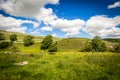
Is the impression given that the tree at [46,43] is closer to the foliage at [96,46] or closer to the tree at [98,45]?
the foliage at [96,46]

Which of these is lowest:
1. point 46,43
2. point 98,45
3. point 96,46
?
point 96,46

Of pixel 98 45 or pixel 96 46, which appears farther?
pixel 96 46

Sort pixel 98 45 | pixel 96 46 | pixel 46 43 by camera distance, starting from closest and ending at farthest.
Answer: pixel 98 45, pixel 96 46, pixel 46 43

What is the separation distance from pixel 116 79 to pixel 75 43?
101 m

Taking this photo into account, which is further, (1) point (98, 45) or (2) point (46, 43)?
(2) point (46, 43)

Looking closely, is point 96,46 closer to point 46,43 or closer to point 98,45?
point 98,45

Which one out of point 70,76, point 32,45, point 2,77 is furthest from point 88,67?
point 32,45

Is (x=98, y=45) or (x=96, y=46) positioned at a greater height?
(x=98, y=45)

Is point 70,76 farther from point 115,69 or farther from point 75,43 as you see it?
point 75,43

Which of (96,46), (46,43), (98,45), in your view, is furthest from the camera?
(46,43)

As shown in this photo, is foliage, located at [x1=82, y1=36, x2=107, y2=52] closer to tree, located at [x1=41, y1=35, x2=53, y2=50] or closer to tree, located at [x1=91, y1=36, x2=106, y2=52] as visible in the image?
tree, located at [x1=91, y1=36, x2=106, y2=52]

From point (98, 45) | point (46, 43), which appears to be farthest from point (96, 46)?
point (46, 43)

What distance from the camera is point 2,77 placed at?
18562 mm

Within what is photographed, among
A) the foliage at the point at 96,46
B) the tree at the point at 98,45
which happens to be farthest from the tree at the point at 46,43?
the tree at the point at 98,45
